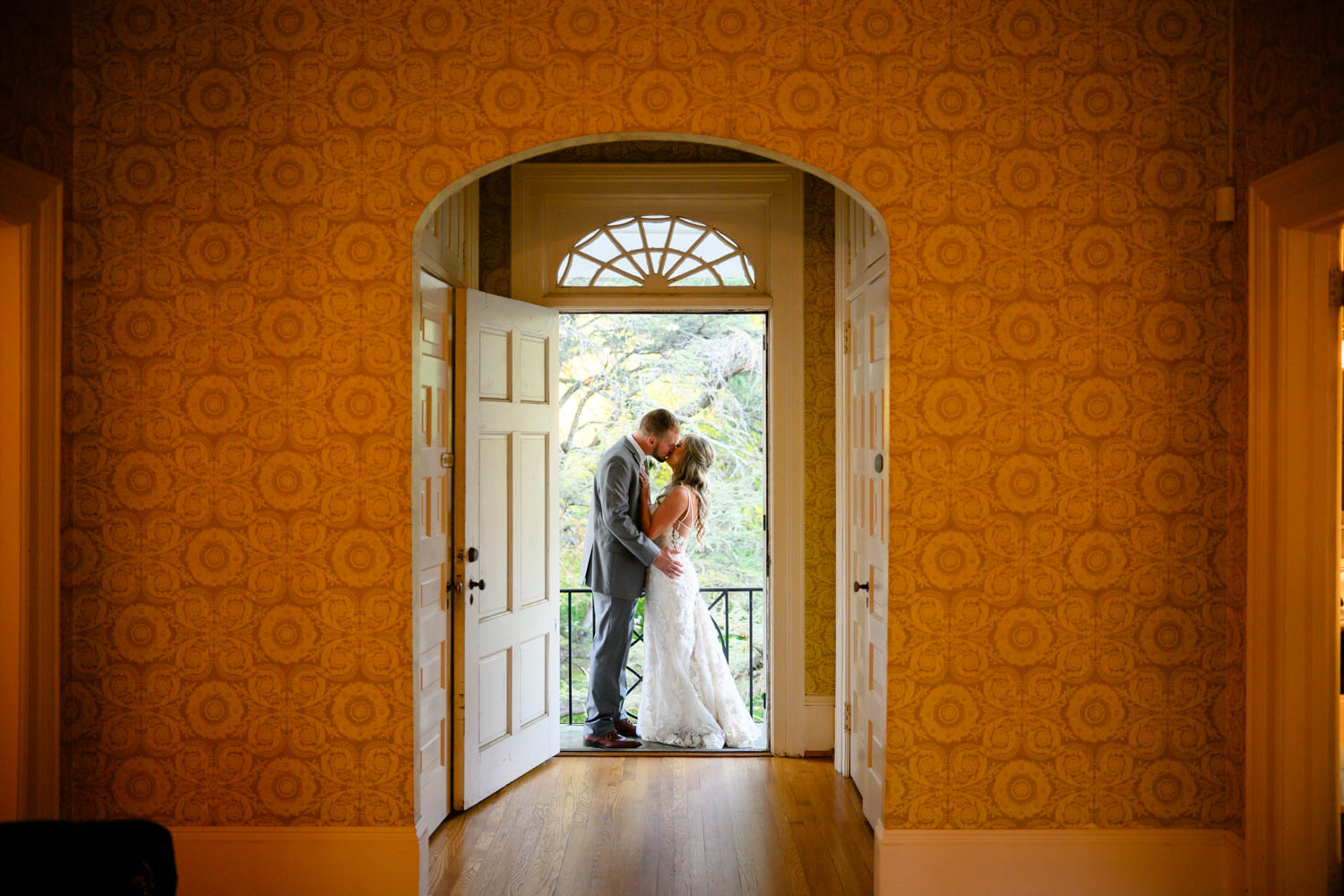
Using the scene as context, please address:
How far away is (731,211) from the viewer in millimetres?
4266

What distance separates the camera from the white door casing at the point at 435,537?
10.5 ft

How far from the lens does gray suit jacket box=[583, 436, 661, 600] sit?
4.36 meters

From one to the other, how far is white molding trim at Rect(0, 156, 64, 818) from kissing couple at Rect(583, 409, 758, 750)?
2301mm

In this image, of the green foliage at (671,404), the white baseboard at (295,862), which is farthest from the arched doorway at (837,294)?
the green foliage at (671,404)

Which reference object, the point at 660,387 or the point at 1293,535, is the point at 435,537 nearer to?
the point at 1293,535

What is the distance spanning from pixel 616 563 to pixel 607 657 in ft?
1.57

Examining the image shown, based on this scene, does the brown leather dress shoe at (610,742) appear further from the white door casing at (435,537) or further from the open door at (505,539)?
the white door casing at (435,537)

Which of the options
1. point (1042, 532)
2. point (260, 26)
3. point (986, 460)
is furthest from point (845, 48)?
point (260, 26)

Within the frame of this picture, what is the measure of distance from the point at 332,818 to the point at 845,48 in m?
2.85

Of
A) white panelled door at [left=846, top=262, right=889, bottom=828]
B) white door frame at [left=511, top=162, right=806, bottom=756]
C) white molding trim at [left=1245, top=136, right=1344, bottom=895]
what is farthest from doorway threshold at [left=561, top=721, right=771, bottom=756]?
white molding trim at [left=1245, top=136, right=1344, bottom=895]

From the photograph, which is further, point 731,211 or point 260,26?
point 731,211

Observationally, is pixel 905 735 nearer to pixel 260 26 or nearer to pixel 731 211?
pixel 731 211

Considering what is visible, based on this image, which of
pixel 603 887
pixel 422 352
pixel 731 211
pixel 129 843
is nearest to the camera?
pixel 129 843

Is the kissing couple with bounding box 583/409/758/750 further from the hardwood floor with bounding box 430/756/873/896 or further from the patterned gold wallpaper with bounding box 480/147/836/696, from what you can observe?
the patterned gold wallpaper with bounding box 480/147/836/696
